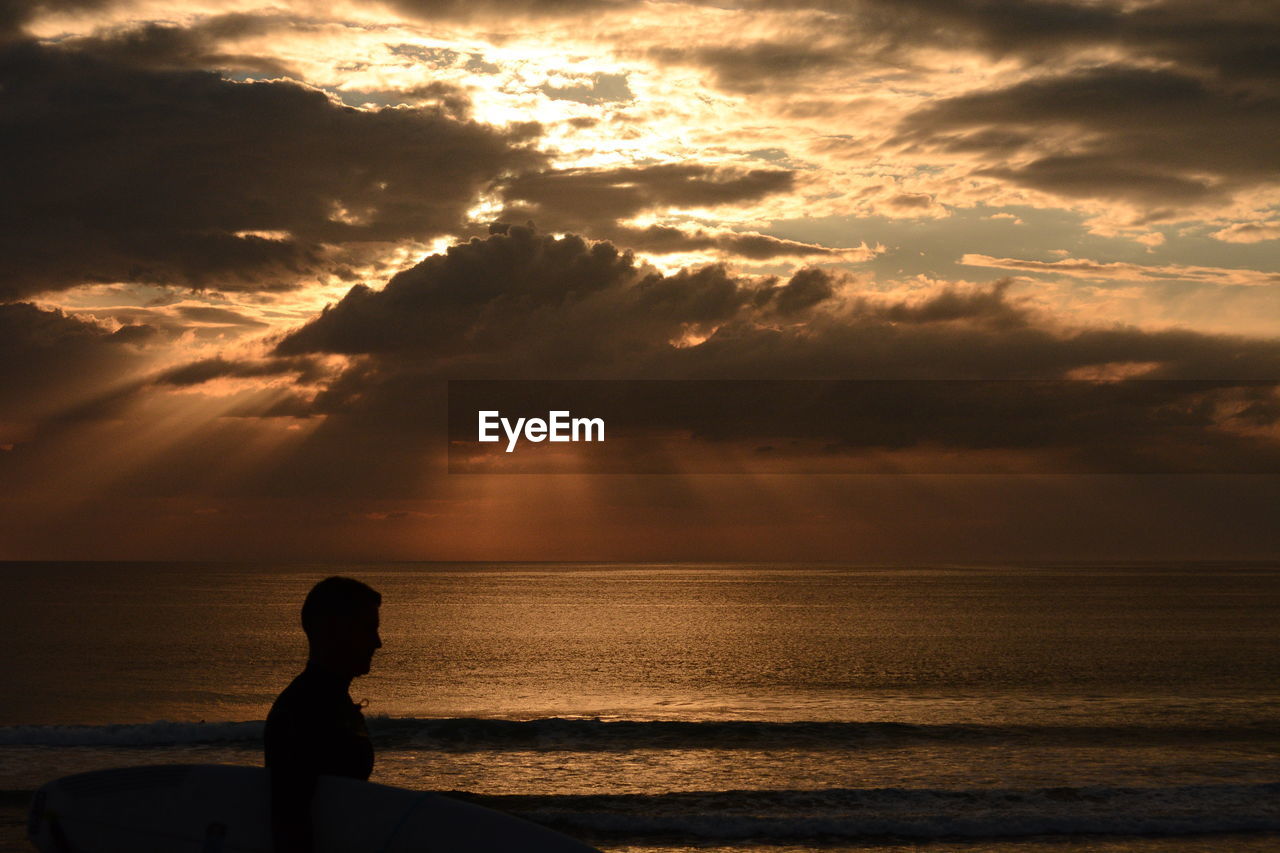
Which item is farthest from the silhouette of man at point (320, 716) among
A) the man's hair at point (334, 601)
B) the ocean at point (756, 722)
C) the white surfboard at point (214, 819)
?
the ocean at point (756, 722)

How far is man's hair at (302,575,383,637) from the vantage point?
14.6ft

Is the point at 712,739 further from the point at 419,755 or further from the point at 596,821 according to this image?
the point at 596,821

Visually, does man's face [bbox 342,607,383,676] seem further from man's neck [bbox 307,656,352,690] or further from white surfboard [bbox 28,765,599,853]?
white surfboard [bbox 28,765,599,853]

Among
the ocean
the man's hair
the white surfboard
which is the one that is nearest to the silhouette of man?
the man's hair

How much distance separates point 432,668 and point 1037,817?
114 ft

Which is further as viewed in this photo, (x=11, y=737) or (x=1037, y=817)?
(x=11, y=737)

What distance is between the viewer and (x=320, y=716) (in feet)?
14.3

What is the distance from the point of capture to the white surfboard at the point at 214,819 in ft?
18.2

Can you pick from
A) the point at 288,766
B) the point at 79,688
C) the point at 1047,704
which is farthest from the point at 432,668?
the point at 288,766

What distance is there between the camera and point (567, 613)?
9181 centimetres

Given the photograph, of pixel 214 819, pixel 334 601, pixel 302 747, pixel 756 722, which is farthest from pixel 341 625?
pixel 756 722

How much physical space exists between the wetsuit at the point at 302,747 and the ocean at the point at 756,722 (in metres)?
11.3

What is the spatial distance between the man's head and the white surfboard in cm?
123

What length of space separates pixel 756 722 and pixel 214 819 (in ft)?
79.5
